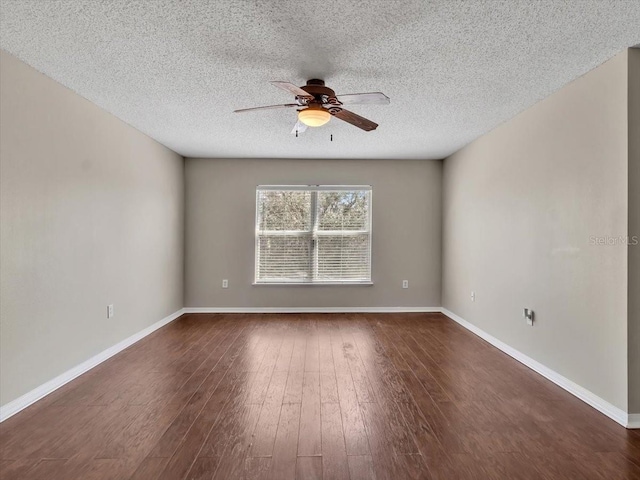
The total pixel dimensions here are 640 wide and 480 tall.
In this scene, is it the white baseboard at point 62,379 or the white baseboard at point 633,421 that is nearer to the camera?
the white baseboard at point 633,421

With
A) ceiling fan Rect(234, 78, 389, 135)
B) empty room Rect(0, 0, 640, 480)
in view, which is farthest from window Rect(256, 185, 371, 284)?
ceiling fan Rect(234, 78, 389, 135)

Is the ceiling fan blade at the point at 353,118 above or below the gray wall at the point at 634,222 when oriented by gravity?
above

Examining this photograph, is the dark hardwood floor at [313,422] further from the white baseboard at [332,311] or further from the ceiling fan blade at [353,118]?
the ceiling fan blade at [353,118]

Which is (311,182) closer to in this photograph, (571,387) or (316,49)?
(316,49)

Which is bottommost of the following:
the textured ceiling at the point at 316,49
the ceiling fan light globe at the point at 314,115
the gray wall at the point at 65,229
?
the gray wall at the point at 65,229

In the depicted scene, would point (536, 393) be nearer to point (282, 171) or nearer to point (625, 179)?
point (625, 179)

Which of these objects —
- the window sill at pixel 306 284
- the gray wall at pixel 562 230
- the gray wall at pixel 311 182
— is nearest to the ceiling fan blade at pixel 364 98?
the gray wall at pixel 562 230

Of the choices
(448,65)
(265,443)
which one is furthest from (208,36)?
(265,443)

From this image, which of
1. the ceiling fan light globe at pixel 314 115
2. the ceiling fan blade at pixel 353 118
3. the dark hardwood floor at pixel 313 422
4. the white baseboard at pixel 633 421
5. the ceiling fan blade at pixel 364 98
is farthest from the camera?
the ceiling fan blade at pixel 353 118

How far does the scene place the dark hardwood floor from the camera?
6.23 feet

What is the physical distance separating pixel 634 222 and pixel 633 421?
124 centimetres

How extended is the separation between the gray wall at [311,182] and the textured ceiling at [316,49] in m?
1.99

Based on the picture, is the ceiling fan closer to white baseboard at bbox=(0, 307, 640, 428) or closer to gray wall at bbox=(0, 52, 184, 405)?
gray wall at bbox=(0, 52, 184, 405)

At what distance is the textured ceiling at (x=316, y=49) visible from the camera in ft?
6.63
